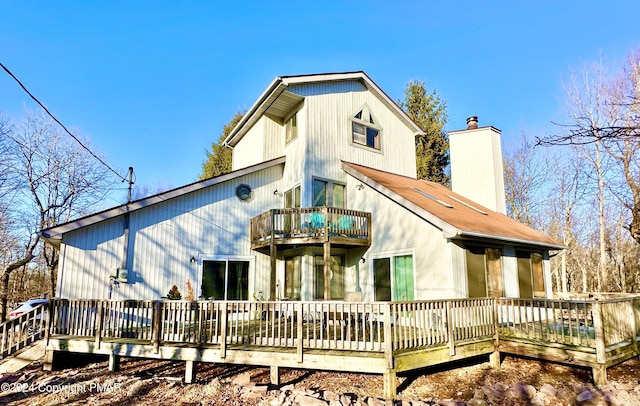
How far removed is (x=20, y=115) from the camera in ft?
67.4

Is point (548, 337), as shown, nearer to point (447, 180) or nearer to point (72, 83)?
point (72, 83)

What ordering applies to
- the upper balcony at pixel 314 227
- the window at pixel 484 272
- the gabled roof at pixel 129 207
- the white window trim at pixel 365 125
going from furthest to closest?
the white window trim at pixel 365 125, the upper balcony at pixel 314 227, the window at pixel 484 272, the gabled roof at pixel 129 207

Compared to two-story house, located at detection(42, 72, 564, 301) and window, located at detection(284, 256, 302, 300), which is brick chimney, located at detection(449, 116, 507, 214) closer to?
two-story house, located at detection(42, 72, 564, 301)

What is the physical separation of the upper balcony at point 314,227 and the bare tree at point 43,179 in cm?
1430

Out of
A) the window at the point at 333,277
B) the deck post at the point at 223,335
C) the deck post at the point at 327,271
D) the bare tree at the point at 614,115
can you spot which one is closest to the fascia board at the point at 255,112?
the deck post at the point at 327,271

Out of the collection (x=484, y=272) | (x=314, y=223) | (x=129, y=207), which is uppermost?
(x=129, y=207)

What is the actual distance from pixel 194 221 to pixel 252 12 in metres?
8.06

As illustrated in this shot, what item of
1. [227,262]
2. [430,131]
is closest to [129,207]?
[227,262]

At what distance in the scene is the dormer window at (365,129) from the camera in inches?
569

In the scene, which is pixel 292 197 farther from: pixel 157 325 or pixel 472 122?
pixel 472 122

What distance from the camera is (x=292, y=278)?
42.7 feet

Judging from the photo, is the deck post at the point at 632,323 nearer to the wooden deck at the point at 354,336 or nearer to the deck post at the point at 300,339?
the wooden deck at the point at 354,336

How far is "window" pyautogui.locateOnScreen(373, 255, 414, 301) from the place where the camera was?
10633 mm

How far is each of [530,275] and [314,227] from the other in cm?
718
